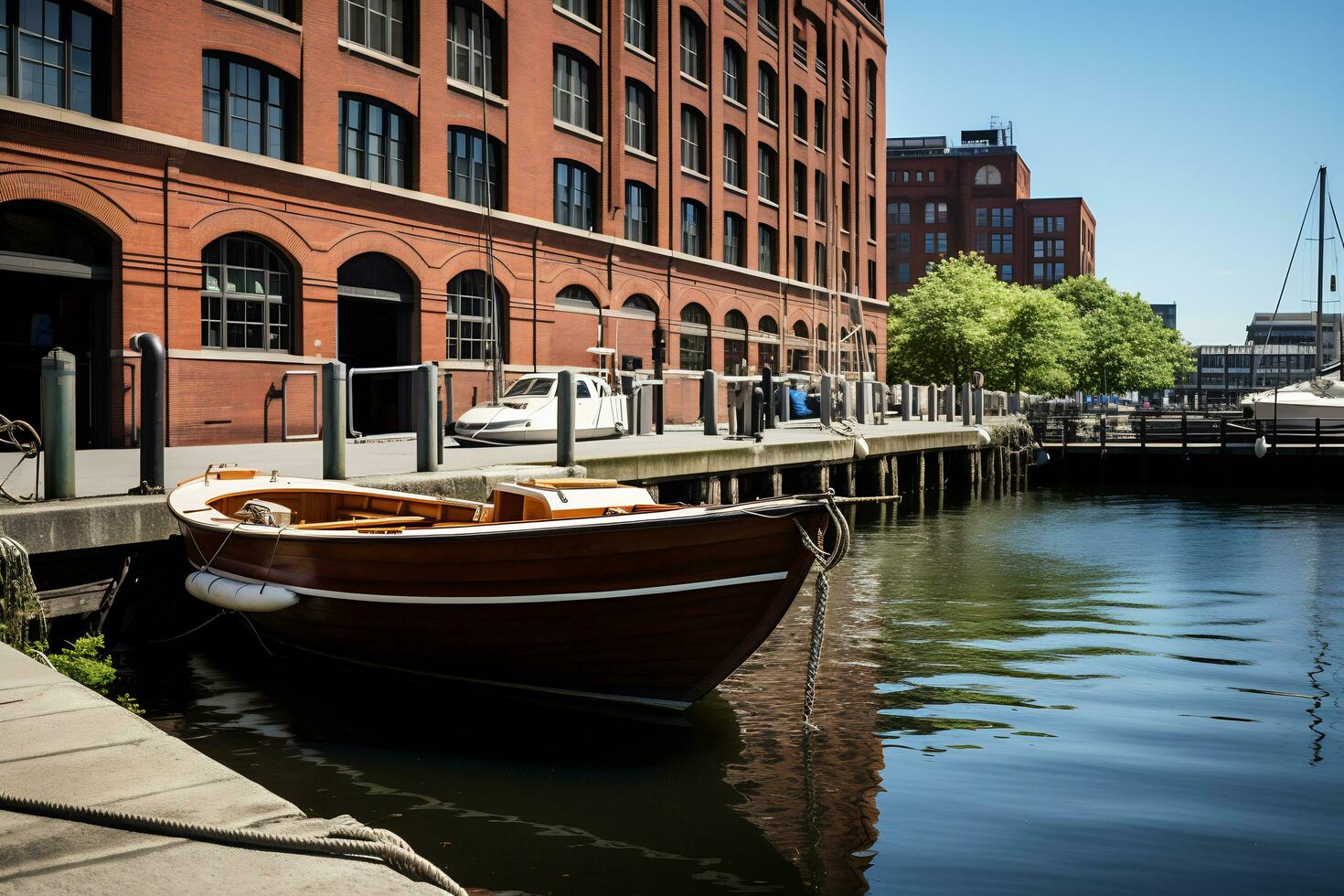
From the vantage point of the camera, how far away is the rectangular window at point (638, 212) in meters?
34.1

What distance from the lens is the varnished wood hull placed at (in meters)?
7.49

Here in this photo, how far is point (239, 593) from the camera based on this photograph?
9078 mm

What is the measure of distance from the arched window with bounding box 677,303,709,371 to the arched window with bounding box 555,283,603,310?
541 centimetres

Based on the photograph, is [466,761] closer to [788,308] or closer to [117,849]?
[117,849]

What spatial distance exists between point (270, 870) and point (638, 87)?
33.5 m

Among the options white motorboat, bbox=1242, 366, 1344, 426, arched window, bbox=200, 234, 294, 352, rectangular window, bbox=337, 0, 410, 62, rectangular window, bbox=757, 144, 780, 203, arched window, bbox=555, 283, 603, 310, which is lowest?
white motorboat, bbox=1242, 366, 1344, 426

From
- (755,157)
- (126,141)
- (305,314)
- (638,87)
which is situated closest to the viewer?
(126,141)

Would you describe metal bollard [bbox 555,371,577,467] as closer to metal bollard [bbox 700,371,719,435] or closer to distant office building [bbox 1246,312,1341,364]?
metal bollard [bbox 700,371,719,435]

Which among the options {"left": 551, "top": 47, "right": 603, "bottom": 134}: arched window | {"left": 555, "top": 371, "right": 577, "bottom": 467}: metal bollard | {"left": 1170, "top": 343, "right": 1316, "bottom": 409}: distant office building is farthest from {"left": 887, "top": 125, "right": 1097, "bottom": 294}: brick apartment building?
{"left": 555, "top": 371, "right": 577, "bottom": 467}: metal bollard

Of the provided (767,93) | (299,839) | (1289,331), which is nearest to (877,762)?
(299,839)

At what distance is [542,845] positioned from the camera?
5898mm

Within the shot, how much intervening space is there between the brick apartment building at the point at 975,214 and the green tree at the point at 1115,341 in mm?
16759

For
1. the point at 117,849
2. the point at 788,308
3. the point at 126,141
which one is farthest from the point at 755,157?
the point at 117,849

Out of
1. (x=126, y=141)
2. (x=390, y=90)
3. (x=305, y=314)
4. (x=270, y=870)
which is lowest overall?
(x=270, y=870)
